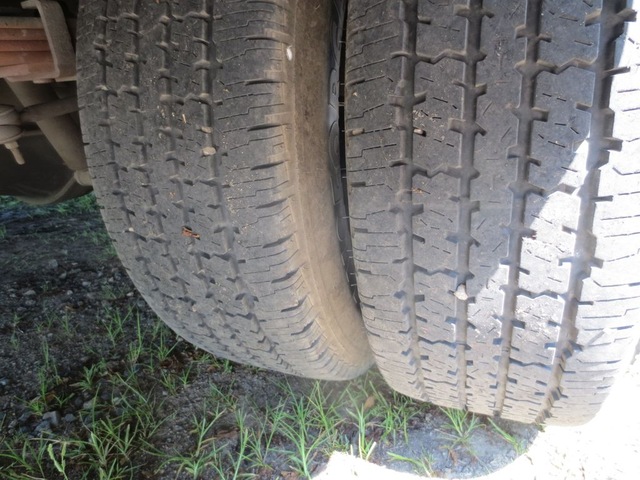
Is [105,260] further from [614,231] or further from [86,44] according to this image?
[614,231]

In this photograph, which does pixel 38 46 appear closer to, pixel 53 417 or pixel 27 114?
pixel 27 114

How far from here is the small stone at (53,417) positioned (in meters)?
1.75

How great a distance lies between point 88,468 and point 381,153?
1.26 m

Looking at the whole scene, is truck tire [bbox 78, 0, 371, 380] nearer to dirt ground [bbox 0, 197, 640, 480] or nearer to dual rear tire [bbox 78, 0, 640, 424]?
dual rear tire [bbox 78, 0, 640, 424]

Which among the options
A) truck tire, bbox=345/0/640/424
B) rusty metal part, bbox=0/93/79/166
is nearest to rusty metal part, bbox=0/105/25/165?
rusty metal part, bbox=0/93/79/166

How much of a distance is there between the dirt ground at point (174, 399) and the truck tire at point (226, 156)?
43 centimetres

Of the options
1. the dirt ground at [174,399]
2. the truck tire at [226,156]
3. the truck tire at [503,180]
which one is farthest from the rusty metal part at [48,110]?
the truck tire at [503,180]

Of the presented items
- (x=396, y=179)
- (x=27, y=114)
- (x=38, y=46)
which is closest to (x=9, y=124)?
(x=27, y=114)

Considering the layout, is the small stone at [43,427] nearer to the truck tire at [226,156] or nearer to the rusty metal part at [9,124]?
the truck tire at [226,156]

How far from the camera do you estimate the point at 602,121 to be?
938 millimetres

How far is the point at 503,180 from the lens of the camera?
101cm

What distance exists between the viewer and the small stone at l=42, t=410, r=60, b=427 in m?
1.75

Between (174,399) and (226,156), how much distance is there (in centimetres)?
102

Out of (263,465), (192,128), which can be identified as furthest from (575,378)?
(192,128)
